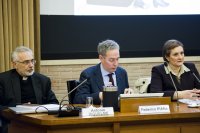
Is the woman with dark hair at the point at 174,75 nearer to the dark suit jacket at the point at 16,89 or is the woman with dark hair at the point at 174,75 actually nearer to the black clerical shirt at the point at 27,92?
the dark suit jacket at the point at 16,89

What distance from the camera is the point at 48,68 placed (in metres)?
6.26

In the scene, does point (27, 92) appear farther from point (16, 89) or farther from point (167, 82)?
point (167, 82)

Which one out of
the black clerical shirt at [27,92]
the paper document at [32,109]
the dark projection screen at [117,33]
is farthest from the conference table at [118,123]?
the dark projection screen at [117,33]

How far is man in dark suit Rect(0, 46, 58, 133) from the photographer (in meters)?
4.45

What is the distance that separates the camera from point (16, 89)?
176 inches

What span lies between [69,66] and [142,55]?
107cm

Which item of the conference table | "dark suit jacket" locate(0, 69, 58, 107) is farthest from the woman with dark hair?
"dark suit jacket" locate(0, 69, 58, 107)

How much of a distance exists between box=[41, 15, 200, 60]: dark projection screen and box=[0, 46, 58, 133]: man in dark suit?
1.57m

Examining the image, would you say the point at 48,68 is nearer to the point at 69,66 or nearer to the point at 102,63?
the point at 69,66

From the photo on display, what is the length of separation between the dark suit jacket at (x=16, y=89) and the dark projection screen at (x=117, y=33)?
1.56 metres

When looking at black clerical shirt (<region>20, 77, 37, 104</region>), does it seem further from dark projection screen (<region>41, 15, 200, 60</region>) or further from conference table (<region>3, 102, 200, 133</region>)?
dark projection screen (<region>41, 15, 200, 60</region>)

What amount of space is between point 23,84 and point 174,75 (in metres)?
1.53

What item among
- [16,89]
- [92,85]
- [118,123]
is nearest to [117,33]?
[92,85]

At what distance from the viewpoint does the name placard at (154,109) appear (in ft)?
11.6
